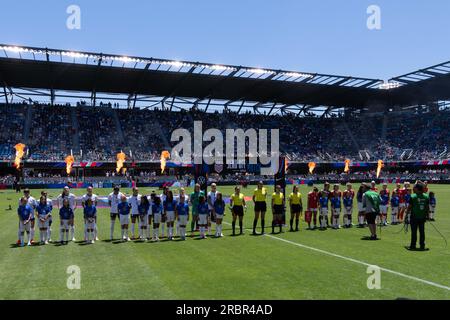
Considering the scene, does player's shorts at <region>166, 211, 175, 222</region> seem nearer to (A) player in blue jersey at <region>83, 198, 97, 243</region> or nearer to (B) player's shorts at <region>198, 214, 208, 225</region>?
(B) player's shorts at <region>198, 214, 208, 225</region>

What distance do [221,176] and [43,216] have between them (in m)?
48.1

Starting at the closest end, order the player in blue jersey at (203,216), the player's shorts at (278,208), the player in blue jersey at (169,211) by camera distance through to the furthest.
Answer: the player in blue jersey at (169,211) → the player in blue jersey at (203,216) → the player's shorts at (278,208)

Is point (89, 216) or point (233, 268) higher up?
point (89, 216)

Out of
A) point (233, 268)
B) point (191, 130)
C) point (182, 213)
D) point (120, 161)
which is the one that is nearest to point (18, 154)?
point (120, 161)

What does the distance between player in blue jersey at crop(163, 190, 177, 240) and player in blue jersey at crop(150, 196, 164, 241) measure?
186mm

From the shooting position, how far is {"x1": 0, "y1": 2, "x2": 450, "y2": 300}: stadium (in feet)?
30.7

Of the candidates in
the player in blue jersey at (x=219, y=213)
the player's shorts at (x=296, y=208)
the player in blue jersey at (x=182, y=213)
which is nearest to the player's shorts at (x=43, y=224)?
the player in blue jersey at (x=182, y=213)

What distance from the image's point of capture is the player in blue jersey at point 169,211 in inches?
602

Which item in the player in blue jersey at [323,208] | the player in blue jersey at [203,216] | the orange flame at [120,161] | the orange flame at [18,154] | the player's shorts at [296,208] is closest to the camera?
the player in blue jersey at [203,216]

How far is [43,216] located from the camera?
47.4 feet

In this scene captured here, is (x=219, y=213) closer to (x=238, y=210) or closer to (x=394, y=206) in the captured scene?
(x=238, y=210)

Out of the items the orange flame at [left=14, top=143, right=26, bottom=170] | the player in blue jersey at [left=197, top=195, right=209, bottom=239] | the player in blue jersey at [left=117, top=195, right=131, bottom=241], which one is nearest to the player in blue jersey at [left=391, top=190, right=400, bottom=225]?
the player in blue jersey at [left=197, top=195, right=209, bottom=239]

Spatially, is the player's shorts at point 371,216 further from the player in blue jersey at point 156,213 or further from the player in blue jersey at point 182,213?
the player in blue jersey at point 156,213

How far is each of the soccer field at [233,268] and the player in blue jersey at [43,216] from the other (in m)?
0.88
